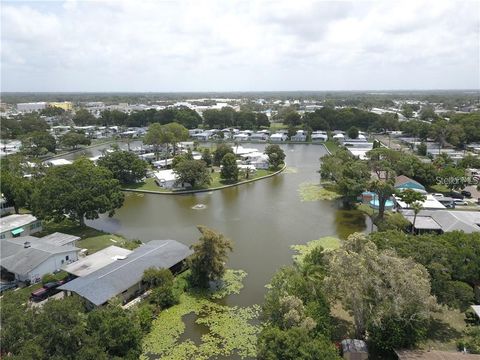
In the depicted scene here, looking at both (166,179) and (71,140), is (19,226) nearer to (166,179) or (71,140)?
(166,179)

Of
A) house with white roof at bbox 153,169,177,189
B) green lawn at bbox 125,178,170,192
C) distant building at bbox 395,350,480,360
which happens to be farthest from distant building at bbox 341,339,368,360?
house with white roof at bbox 153,169,177,189

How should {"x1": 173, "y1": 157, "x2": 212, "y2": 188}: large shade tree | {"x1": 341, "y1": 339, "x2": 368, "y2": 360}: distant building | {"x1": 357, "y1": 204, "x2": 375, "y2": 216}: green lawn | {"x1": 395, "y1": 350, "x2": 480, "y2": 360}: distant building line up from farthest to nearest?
{"x1": 173, "y1": 157, "x2": 212, "y2": 188}: large shade tree
{"x1": 357, "y1": 204, "x2": 375, "y2": 216}: green lawn
{"x1": 341, "y1": 339, "x2": 368, "y2": 360}: distant building
{"x1": 395, "y1": 350, "x2": 480, "y2": 360}: distant building

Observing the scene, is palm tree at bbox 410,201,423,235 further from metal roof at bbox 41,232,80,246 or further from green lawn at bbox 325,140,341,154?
green lawn at bbox 325,140,341,154

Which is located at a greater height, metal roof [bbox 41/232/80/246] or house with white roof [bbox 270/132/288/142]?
metal roof [bbox 41/232/80/246]

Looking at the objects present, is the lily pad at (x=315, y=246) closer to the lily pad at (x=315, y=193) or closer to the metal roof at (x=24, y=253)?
the lily pad at (x=315, y=193)

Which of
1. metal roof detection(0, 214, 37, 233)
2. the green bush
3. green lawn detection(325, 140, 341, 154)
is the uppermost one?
metal roof detection(0, 214, 37, 233)

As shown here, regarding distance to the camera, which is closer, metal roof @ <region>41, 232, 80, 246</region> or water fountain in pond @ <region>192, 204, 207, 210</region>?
metal roof @ <region>41, 232, 80, 246</region>

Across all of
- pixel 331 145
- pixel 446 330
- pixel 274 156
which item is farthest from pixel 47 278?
pixel 331 145

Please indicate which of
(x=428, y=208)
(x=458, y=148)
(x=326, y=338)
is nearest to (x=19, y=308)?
(x=326, y=338)
